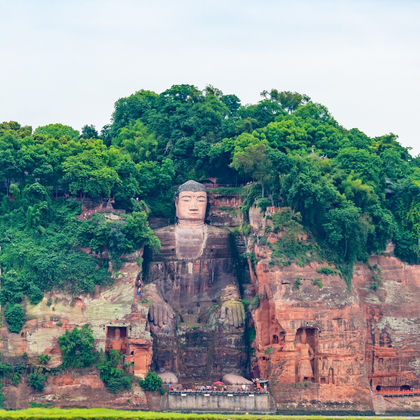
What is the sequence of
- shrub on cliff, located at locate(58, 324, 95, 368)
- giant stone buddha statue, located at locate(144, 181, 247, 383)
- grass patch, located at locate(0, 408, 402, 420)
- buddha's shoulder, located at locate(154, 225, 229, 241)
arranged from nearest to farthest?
grass patch, located at locate(0, 408, 402, 420), shrub on cliff, located at locate(58, 324, 95, 368), giant stone buddha statue, located at locate(144, 181, 247, 383), buddha's shoulder, located at locate(154, 225, 229, 241)

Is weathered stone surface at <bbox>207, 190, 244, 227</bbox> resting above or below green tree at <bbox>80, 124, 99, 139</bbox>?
below

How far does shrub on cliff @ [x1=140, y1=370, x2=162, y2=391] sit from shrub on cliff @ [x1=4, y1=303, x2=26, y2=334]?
7.14m

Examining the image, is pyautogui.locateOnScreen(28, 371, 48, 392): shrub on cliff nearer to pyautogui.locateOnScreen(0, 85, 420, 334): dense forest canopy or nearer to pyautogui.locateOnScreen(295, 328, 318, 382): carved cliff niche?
pyautogui.locateOnScreen(0, 85, 420, 334): dense forest canopy

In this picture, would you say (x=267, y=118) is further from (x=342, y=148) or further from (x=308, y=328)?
(x=308, y=328)

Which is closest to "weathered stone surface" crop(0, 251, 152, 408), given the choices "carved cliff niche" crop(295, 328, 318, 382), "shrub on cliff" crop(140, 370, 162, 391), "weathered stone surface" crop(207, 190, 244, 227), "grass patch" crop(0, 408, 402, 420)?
"shrub on cliff" crop(140, 370, 162, 391)

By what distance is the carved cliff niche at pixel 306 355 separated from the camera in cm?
6525

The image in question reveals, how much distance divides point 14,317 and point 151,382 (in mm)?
8062

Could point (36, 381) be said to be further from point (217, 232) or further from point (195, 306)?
point (217, 232)

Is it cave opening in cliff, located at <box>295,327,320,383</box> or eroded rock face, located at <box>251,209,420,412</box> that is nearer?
eroded rock face, located at <box>251,209,420,412</box>

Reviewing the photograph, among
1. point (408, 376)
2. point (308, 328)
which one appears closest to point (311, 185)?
point (308, 328)

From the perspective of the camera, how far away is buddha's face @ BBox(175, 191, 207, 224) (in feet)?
234

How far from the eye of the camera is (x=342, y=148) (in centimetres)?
7406

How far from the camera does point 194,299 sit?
230 feet

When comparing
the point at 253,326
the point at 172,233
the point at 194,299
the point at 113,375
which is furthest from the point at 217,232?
the point at 113,375
